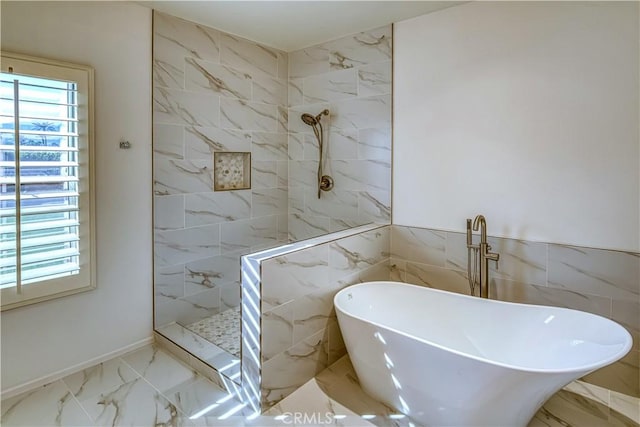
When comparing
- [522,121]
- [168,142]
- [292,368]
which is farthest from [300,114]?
[292,368]

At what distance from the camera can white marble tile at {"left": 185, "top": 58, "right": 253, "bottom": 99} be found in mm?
2852

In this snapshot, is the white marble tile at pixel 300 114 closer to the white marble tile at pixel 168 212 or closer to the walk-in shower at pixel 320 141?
the walk-in shower at pixel 320 141

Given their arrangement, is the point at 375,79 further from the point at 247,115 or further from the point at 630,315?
the point at 630,315

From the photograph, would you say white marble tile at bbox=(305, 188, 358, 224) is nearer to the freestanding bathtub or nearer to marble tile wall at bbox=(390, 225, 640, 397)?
marble tile wall at bbox=(390, 225, 640, 397)

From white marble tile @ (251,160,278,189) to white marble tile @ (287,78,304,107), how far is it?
2.01ft

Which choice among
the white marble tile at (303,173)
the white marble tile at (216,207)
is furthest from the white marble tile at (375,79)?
the white marble tile at (216,207)

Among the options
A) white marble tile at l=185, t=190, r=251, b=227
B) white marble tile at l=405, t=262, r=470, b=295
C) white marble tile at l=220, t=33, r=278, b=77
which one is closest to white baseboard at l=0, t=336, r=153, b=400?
white marble tile at l=185, t=190, r=251, b=227

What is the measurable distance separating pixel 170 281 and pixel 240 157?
1.20 meters

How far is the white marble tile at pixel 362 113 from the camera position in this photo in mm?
2936

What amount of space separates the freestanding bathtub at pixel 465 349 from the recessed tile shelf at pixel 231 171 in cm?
147

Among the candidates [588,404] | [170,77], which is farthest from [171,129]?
[588,404]

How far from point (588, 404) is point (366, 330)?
136cm

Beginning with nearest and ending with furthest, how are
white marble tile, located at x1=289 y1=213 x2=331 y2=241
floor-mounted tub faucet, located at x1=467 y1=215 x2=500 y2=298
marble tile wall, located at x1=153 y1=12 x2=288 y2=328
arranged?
floor-mounted tub faucet, located at x1=467 y1=215 x2=500 y2=298 → marble tile wall, located at x1=153 y1=12 x2=288 y2=328 → white marble tile, located at x1=289 y1=213 x2=331 y2=241

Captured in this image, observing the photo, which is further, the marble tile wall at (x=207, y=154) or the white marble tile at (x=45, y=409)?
the marble tile wall at (x=207, y=154)
